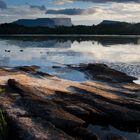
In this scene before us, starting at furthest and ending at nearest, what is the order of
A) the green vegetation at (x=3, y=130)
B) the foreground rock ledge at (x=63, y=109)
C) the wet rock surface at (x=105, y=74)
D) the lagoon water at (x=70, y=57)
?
the lagoon water at (x=70, y=57), the wet rock surface at (x=105, y=74), the foreground rock ledge at (x=63, y=109), the green vegetation at (x=3, y=130)

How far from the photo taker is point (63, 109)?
30.4 m

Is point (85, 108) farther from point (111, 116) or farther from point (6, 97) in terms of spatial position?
point (6, 97)

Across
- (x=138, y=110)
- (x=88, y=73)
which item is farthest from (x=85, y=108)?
(x=88, y=73)

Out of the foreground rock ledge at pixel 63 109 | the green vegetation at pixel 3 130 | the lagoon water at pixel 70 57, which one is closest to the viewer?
the green vegetation at pixel 3 130

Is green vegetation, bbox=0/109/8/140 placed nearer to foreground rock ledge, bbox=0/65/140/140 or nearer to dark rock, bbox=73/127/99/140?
foreground rock ledge, bbox=0/65/140/140

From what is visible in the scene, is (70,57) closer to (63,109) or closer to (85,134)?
(63,109)

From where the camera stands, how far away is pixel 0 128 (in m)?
23.5

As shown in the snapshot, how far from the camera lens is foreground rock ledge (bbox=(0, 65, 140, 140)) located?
25109 mm

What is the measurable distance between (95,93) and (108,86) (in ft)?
24.6

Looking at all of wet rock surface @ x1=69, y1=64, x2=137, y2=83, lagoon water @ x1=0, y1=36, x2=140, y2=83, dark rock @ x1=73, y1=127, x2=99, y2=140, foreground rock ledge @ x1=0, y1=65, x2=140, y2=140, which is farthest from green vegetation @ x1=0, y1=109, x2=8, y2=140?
lagoon water @ x1=0, y1=36, x2=140, y2=83

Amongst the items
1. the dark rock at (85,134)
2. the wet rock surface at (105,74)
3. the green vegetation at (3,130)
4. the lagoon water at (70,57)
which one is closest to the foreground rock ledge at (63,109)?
the dark rock at (85,134)

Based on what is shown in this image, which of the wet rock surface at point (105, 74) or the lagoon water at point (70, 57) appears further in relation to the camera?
the lagoon water at point (70, 57)

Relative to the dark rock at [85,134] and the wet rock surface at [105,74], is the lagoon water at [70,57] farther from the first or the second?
the dark rock at [85,134]

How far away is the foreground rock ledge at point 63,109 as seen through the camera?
25.1m
